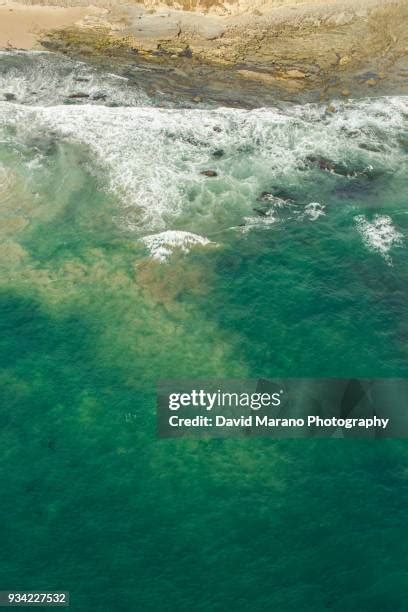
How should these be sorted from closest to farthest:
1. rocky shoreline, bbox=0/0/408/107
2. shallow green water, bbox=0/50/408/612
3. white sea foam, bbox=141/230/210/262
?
shallow green water, bbox=0/50/408/612 → white sea foam, bbox=141/230/210/262 → rocky shoreline, bbox=0/0/408/107

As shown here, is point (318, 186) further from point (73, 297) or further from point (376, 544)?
point (376, 544)

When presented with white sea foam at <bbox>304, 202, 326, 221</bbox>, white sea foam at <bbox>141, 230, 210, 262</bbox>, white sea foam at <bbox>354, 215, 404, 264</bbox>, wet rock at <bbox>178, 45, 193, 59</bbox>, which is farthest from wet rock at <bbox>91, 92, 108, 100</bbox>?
white sea foam at <bbox>354, 215, 404, 264</bbox>

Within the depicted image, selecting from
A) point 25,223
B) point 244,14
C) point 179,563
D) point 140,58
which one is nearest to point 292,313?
Result: point 179,563

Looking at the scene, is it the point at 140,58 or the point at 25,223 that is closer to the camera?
the point at 25,223

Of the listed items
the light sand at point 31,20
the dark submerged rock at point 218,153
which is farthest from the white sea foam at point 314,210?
the light sand at point 31,20

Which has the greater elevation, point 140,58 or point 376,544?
point 140,58

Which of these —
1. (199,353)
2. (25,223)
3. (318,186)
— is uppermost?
(318,186)

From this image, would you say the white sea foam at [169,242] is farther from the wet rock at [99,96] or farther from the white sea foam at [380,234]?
the wet rock at [99,96]

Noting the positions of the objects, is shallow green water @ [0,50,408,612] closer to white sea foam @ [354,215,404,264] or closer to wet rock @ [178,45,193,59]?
white sea foam @ [354,215,404,264]
